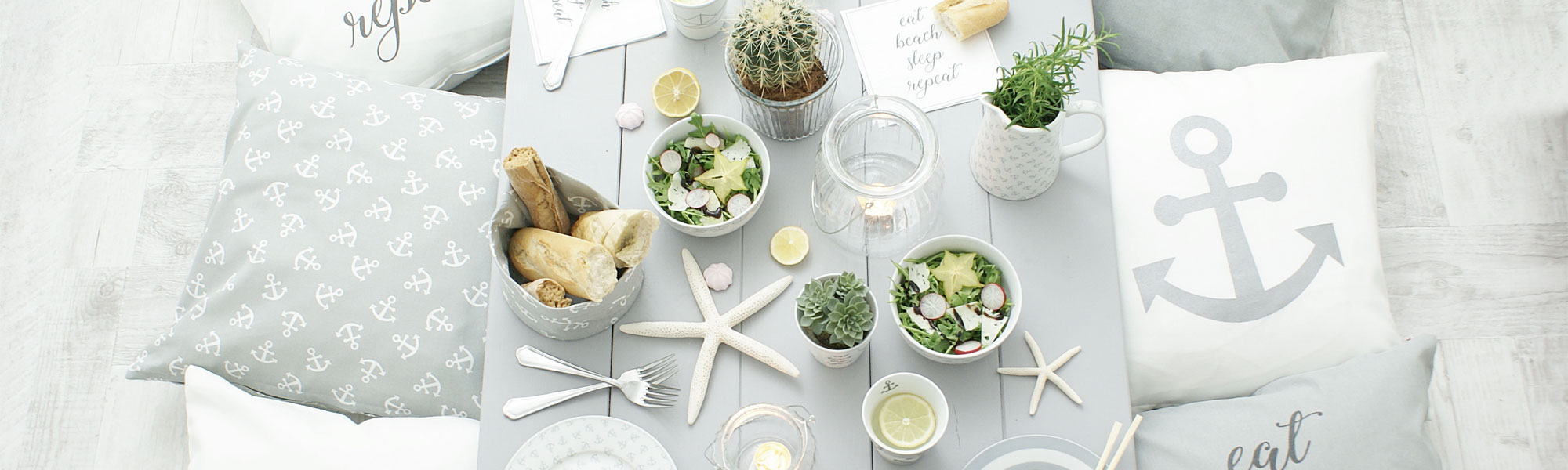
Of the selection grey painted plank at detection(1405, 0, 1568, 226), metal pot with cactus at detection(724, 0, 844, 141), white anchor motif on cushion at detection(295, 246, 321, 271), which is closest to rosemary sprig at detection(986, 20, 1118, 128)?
metal pot with cactus at detection(724, 0, 844, 141)

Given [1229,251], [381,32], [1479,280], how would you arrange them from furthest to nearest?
[1479,280] → [381,32] → [1229,251]

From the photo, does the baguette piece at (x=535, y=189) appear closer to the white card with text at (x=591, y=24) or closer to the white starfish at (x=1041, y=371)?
the white card with text at (x=591, y=24)

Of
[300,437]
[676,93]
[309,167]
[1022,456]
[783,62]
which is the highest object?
[783,62]

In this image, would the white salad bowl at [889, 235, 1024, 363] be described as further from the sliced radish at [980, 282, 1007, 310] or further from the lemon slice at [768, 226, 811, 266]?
the lemon slice at [768, 226, 811, 266]

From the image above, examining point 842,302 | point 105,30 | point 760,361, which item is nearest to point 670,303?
point 760,361

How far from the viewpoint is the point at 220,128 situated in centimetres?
196

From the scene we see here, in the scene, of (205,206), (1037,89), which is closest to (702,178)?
(1037,89)

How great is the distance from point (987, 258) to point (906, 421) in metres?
0.25

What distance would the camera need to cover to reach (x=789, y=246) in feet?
4.28

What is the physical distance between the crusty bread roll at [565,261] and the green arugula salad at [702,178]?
0.63 feet

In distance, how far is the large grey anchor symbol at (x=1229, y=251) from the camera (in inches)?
53.0

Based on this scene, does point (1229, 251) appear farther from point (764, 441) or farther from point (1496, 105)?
point (1496, 105)

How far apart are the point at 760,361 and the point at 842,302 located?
0.60 feet

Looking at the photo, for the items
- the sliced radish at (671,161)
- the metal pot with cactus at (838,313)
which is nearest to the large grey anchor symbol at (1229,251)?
the metal pot with cactus at (838,313)
